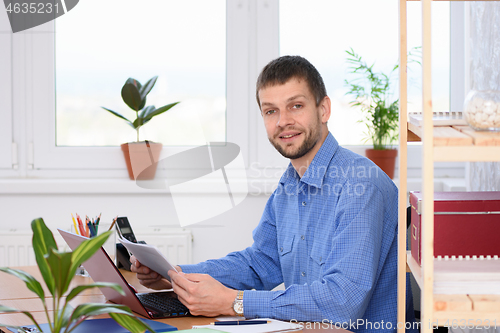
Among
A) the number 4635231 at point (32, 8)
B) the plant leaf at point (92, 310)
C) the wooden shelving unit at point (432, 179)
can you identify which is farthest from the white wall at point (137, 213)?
the plant leaf at point (92, 310)

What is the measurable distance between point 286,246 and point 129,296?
0.52 metres

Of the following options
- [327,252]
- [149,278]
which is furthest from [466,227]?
[149,278]

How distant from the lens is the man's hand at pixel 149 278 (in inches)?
57.6

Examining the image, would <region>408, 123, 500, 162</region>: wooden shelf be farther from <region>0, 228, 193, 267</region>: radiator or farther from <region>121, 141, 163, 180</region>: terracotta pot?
<region>121, 141, 163, 180</region>: terracotta pot

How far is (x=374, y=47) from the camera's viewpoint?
257 centimetres

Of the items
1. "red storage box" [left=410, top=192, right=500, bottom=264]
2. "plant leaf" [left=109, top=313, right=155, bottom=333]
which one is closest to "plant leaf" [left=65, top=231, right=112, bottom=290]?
"plant leaf" [left=109, top=313, right=155, bottom=333]

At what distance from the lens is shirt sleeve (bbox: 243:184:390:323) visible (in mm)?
1183

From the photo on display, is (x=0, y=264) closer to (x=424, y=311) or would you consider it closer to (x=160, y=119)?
(x=160, y=119)

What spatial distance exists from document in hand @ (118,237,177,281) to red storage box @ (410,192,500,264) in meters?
0.61

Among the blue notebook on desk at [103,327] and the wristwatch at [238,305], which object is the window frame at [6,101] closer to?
the blue notebook on desk at [103,327]

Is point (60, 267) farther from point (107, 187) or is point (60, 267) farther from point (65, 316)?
point (107, 187)

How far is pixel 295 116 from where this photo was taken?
1555mm

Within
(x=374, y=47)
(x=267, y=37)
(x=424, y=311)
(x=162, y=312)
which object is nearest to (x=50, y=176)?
(x=267, y=37)

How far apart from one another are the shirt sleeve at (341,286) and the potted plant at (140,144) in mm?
1356
